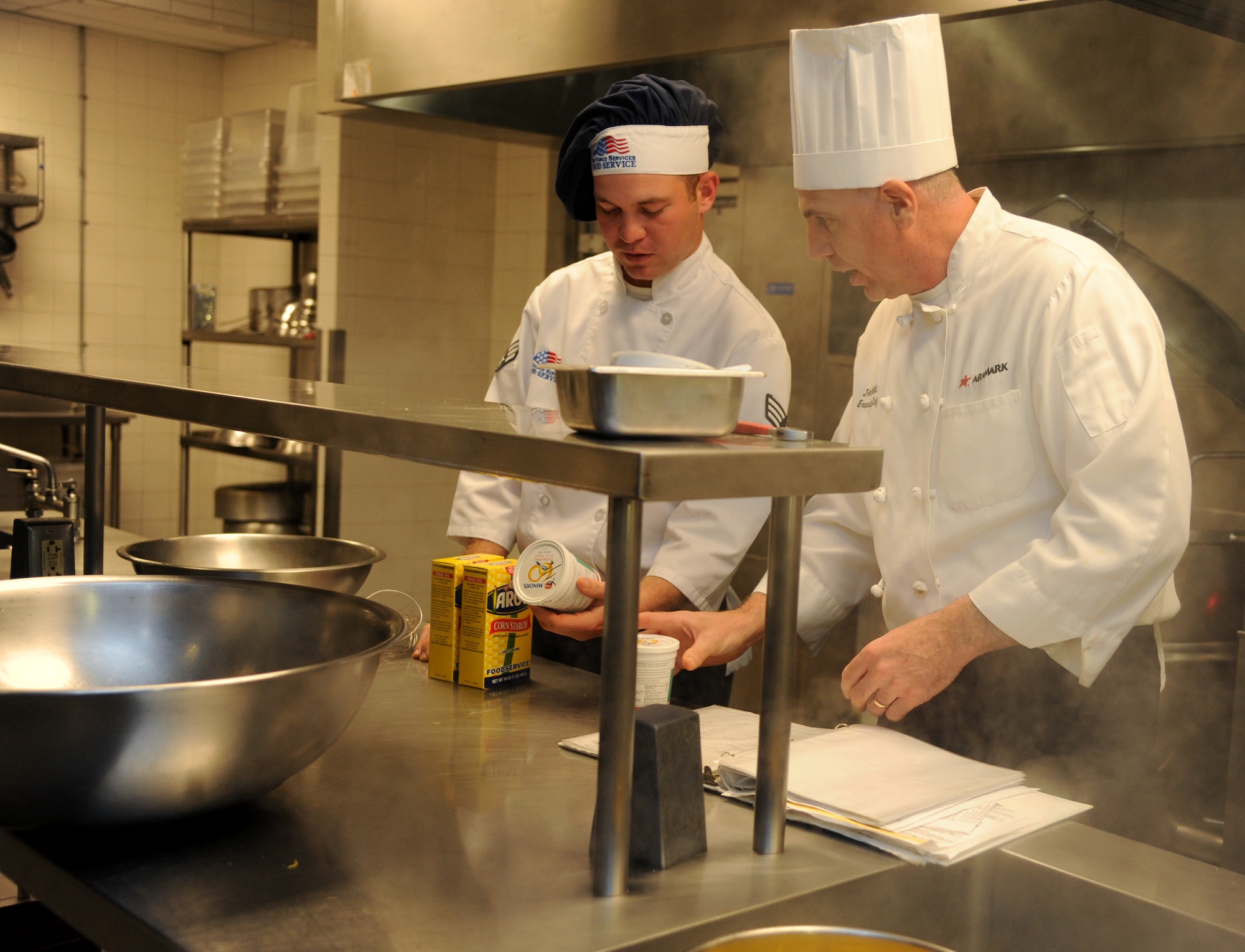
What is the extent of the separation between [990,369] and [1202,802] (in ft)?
4.08

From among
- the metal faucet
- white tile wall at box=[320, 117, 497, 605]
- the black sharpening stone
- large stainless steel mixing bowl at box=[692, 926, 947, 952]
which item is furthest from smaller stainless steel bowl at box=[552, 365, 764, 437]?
white tile wall at box=[320, 117, 497, 605]

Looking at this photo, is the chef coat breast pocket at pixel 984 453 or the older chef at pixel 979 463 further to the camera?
the chef coat breast pocket at pixel 984 453

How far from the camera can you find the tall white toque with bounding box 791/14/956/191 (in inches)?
62.0

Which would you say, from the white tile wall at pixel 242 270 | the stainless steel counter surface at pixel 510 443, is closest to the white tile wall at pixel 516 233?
the white tile wall at pixel 242 270

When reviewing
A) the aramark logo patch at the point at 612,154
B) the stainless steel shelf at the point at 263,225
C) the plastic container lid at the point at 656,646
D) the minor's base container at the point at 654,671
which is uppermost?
the stainless steel shelf at the point at 263,225

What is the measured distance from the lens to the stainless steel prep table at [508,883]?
2.77ft

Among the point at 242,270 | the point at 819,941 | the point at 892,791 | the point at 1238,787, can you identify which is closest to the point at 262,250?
the point at 242,270

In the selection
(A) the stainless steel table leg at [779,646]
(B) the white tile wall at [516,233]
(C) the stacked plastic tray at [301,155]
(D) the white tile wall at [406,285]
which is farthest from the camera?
(C) the stacked plastic tray at [301,155]

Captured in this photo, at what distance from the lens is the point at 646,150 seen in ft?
6.27

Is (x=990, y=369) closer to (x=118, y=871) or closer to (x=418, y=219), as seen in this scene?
(x=118, y=871)

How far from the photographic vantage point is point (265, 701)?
35.8 inches

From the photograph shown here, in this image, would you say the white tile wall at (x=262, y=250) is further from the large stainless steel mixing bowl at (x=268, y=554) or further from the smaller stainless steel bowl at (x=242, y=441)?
the large stainless steel mixing bowl at (x=268, y=554)

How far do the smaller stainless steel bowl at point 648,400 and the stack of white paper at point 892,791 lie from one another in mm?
378

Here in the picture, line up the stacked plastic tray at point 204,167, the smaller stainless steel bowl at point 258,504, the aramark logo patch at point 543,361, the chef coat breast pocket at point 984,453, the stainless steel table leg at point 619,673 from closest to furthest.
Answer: the stainless steel table leg at point 619,673 → the chef coat breast pocket at point 984,453 → the aramark logo patch at point 543,361 → the smaller stainless steel bowl at point 258,504 → the stacked plastic tray at point 204,167
